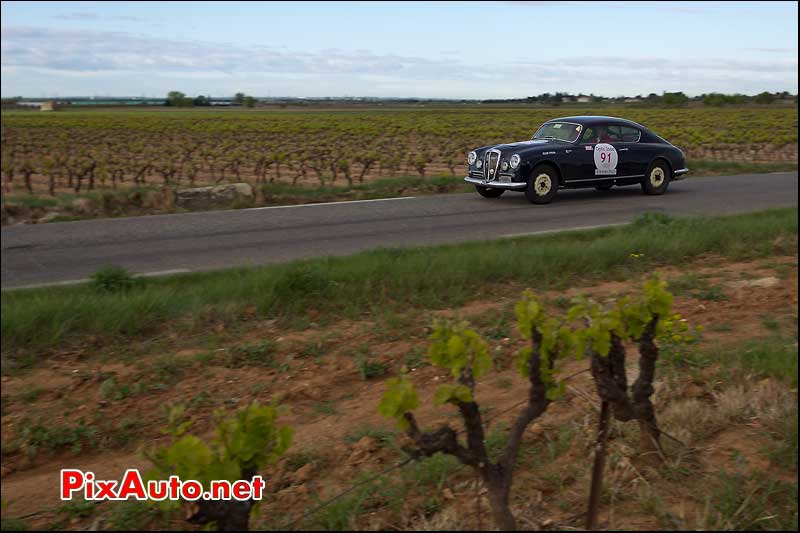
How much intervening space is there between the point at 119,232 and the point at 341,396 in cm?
594

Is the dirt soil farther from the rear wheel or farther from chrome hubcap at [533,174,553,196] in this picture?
the rear wheel

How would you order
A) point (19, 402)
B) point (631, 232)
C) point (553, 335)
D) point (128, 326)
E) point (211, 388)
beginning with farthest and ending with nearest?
point (631, 232) < point (128, 326) < point (211, 388) < point (19, 402) < point (553, 335)

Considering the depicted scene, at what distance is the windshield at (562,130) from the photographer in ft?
42.4

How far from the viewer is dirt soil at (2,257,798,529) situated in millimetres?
4039

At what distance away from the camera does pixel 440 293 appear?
7391mm

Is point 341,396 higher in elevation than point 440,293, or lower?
lower

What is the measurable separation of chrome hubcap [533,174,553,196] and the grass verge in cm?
317

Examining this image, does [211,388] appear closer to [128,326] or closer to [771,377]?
[128,326]

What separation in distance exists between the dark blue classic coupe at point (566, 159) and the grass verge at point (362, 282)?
125 inches

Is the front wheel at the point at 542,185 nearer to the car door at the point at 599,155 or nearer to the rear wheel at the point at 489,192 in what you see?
the car door at the point at 599,155

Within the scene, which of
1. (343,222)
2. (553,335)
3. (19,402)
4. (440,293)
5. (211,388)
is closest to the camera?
(553,335)

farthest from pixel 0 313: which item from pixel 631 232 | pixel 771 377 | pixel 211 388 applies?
pixel 631 232

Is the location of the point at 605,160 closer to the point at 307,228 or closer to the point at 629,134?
the point at 629,134

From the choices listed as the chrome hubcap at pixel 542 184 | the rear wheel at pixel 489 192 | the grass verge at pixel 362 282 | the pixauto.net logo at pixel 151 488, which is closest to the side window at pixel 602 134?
the chrome hubcap at pixel 542 184
